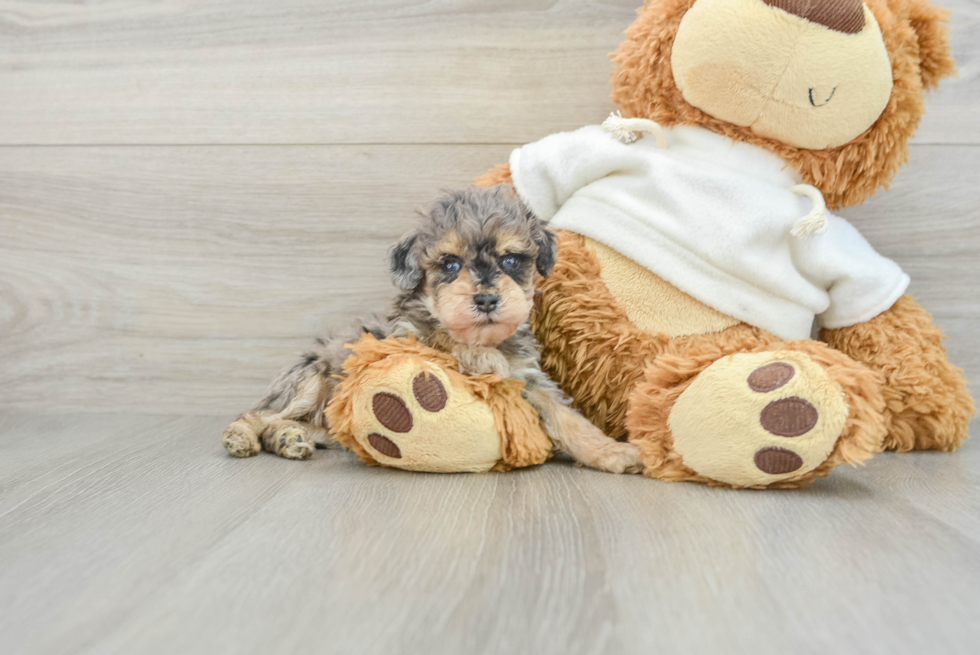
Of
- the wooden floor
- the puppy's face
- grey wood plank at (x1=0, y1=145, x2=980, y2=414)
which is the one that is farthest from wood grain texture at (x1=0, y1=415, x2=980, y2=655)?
grey wood plank at (x1=0, y1=145, x2=980, y2=414)

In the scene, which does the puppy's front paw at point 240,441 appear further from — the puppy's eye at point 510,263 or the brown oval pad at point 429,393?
the puppy's eye at point 510,263

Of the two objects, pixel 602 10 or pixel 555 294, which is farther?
pixel 602 10

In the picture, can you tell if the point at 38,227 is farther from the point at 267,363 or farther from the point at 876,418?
the point at 876,418

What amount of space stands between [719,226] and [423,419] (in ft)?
2.22

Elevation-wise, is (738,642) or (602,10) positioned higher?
(602,10)

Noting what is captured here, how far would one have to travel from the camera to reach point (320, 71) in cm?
182

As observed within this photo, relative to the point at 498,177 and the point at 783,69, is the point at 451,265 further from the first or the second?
the point at 783,69

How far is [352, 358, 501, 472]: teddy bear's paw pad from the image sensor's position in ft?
4.11

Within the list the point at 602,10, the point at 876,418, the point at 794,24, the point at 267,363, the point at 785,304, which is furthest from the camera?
the point at 267,363

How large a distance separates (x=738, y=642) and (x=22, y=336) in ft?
6.38

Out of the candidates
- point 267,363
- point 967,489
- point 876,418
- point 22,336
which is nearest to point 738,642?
point 876,418

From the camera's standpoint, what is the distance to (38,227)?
1906 mm

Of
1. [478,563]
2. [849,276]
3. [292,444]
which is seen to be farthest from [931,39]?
[292,444]

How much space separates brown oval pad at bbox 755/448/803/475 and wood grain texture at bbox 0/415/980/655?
51 mm
